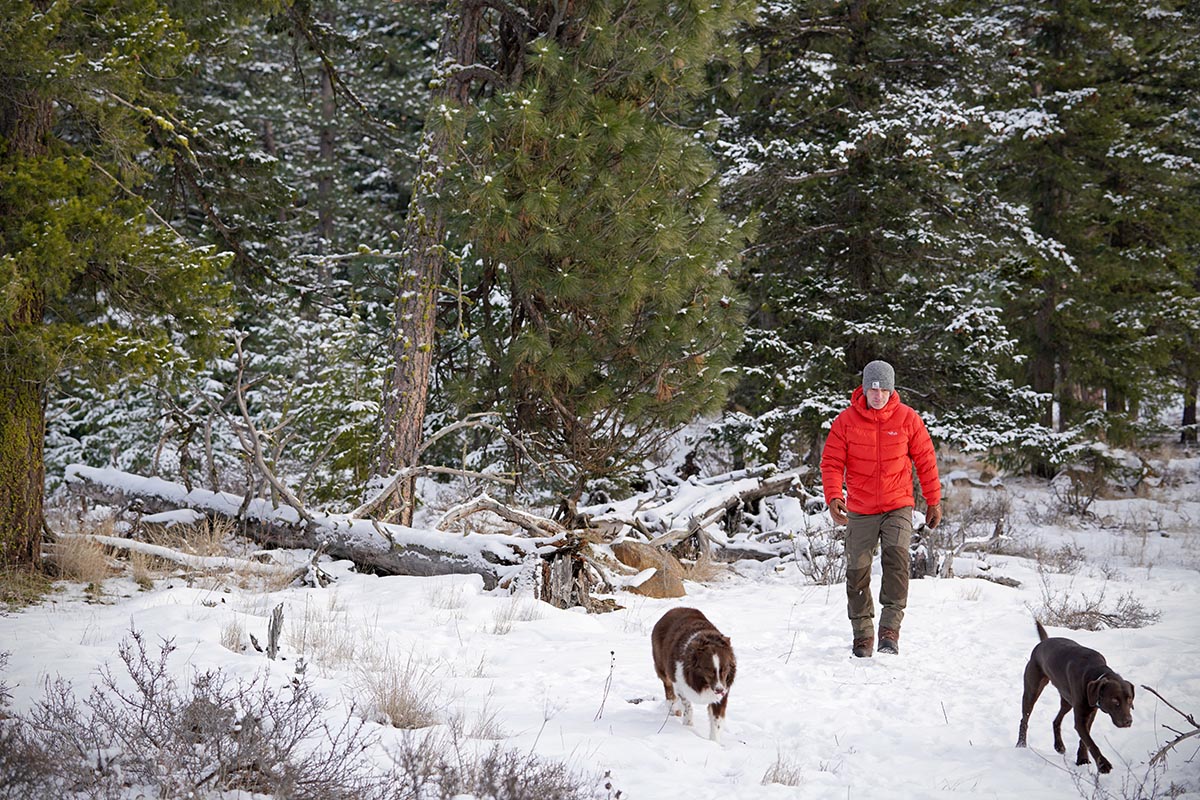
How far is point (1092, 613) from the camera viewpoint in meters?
7.36

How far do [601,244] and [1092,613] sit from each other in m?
5.43

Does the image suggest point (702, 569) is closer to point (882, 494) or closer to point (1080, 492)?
point (882, 494)

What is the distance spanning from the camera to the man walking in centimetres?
648

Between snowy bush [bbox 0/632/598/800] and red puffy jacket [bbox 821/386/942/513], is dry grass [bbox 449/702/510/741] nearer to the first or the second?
snowy bush [bbox 0/632/598/800]

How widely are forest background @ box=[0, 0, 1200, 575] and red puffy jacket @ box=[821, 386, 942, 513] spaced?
292cm

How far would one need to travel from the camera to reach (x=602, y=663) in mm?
5918

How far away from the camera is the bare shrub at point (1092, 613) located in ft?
24.0

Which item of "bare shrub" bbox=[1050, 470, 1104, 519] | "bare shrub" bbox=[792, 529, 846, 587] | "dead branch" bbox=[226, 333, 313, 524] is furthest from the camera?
"bare shrub" bbox=[1050, 470, 1104, 519]

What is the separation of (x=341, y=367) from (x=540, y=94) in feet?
18.9

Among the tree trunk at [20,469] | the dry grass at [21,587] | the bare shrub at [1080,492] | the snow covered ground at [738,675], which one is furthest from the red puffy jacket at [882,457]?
the bare shrub at [1080,492]

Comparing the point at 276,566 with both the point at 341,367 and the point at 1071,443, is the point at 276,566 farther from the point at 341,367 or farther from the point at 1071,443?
the point at 1071,443

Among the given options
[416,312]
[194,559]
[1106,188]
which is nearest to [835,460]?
[416,312]

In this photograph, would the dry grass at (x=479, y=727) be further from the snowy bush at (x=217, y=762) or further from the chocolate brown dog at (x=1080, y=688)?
the chocolate brown dog at (x=1080, y=688)

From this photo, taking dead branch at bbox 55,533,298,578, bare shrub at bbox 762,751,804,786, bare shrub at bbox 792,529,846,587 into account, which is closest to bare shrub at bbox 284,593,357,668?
dead branch at bbox 55,533,298,578
